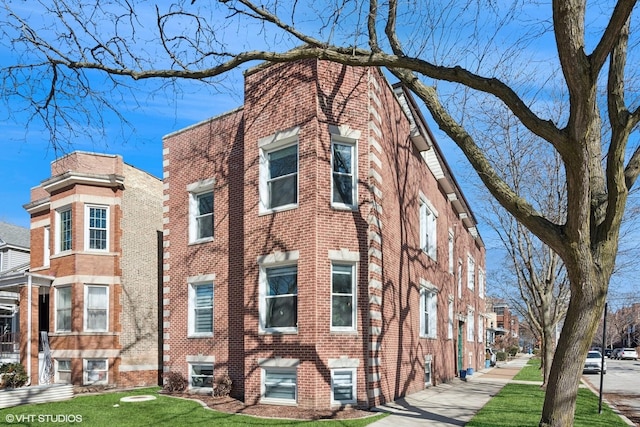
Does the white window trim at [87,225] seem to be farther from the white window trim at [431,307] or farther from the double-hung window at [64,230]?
the white window trim at [431,307]

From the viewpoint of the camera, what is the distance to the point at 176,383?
1678cm

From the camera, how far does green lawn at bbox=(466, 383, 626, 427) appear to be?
12289mm

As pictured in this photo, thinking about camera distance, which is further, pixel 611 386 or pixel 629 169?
pixel 611 386

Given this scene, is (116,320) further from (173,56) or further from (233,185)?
(173,56)

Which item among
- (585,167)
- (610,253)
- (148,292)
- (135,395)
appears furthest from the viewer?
(148,292)

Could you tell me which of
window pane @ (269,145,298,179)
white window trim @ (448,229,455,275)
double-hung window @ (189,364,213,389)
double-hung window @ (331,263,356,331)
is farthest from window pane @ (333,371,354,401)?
white window trim @ (448,229,455,275)

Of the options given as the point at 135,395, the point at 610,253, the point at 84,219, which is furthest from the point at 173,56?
the point at 84,219

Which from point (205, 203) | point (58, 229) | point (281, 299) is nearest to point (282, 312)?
point (281, 299)

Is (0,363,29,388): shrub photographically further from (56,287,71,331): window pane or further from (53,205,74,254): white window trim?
(53,205,74,254): white window trim

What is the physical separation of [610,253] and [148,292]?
17741mm

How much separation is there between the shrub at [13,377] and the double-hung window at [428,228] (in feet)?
45.9

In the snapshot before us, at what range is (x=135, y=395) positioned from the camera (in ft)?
54.0

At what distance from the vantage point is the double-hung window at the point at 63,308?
20.2 metres

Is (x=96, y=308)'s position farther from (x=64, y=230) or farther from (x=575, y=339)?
(x=575, y=339)
